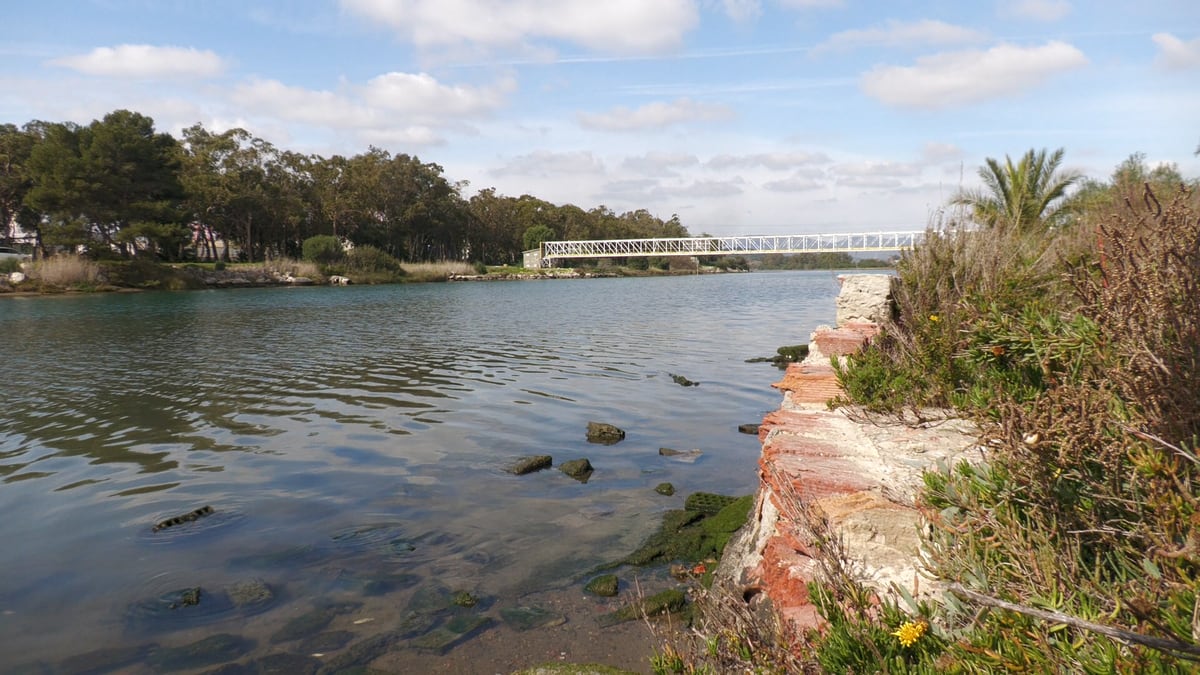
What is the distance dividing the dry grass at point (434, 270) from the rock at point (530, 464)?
71452 millimetres

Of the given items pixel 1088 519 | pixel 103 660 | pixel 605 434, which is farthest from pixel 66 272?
pixel 1088 519

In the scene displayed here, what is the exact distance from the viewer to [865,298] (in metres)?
8.95

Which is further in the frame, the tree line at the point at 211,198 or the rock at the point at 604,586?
the tree line at the point at 211,198

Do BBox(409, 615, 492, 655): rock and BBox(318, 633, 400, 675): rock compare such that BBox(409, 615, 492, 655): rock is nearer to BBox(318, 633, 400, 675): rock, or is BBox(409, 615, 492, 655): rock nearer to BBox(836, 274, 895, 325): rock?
BBox(318, 633, 400, 675): rock

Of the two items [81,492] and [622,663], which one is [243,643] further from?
[81,492]

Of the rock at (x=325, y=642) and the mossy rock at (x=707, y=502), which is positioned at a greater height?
the mossy rock at (x=707, y=502)

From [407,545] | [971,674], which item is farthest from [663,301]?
[971,674]

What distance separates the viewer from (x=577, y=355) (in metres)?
19.7

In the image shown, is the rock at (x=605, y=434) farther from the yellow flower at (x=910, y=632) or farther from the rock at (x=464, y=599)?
the yellow flower at (x=910, y=632)

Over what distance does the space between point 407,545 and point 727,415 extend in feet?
22.3

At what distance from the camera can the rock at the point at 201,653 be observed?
489 cm

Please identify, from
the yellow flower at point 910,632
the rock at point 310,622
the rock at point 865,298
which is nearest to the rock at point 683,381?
the rock at point 865,298

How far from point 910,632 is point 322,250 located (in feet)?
246

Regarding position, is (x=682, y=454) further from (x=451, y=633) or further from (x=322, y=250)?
(x=322, y=250)
